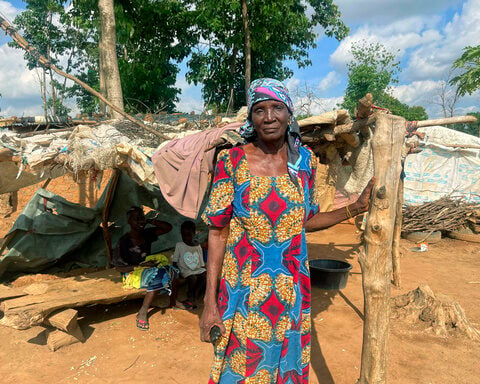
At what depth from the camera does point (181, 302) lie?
15.2 feet

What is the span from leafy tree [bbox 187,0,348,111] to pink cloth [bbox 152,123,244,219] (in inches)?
241

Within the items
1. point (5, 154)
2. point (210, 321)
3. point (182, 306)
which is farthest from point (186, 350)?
point (5, 154)

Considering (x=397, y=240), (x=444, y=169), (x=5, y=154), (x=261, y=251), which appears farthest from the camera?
(x=444, y=169)

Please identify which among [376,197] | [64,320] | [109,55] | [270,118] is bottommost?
[64,320]

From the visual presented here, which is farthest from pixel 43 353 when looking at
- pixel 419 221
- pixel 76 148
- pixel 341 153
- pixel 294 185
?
pixel 419 221

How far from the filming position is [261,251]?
1.66m

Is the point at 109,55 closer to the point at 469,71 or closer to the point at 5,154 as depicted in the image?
the point at 5,154

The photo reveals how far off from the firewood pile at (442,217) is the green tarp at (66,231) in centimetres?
516

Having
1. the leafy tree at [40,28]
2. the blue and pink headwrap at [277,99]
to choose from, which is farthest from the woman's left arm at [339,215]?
the leafy tree at [40,28]

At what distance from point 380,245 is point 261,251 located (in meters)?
0.79

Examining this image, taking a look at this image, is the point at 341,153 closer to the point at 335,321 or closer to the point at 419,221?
the point at 335,321

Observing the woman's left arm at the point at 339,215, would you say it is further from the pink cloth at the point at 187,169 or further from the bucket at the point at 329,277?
the bucket at the point at 329,277

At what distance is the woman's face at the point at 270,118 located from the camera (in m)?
1.68

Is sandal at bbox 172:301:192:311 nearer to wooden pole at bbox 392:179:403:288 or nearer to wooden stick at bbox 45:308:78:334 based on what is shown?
wooden stick at bbox 45:308:78:334
